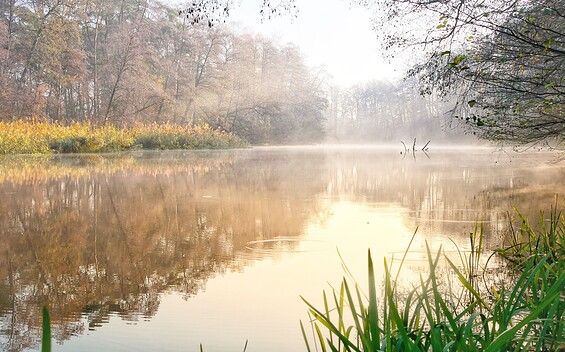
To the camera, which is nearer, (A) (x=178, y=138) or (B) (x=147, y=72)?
(A) (x=178, y=138)

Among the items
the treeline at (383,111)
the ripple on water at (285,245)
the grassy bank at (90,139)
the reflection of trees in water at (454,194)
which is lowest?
the ripple on water at (285,245)

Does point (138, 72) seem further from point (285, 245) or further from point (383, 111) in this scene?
point (383, 111)

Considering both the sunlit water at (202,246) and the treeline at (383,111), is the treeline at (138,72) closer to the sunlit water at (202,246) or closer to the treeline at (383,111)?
the treeline at (383,111)

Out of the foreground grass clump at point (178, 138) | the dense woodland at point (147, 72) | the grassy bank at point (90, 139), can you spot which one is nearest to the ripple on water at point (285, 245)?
the grassy bank at point (90, 139)

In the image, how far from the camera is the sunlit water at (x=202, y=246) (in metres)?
3.42

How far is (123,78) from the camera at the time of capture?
34344 mm

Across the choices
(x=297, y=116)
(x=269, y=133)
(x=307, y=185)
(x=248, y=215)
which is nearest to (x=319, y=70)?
(x=297, y=116)

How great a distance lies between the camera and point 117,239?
6180 mm

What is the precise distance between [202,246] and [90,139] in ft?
65.5

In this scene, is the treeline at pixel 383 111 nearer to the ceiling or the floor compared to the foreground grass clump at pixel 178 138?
nearer to the ceiling

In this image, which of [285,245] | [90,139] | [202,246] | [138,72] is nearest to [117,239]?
[202,246]

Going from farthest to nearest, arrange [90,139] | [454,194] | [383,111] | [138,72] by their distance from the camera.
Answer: [383,111], [138,72], [90,139], [454,194]

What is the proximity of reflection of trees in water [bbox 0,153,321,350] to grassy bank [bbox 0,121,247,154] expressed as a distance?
10315mm

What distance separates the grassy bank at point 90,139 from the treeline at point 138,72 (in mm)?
3289
